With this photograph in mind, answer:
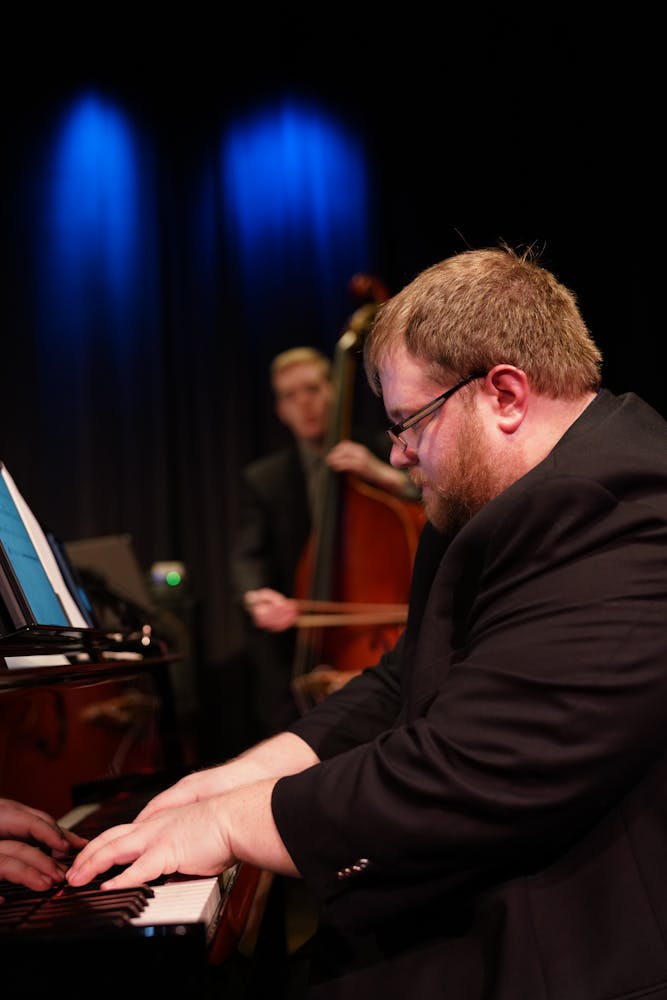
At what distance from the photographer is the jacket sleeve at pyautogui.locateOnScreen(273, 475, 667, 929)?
0.96 meters

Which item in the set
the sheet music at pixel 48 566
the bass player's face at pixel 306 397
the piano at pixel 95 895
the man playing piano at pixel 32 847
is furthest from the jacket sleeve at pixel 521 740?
the bass player's face at pixel 306 397

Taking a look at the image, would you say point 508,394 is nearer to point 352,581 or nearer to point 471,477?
point 471,477

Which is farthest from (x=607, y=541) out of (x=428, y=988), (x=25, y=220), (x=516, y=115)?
(x=25, y=220)

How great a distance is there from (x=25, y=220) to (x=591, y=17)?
2812mm

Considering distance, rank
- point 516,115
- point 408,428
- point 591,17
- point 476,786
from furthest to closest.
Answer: point 516,115, point 591,17, point 408,428, point 476,786

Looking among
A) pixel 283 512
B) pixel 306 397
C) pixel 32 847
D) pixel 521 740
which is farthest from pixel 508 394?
pixel 283 512

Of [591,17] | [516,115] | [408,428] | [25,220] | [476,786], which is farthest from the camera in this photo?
[25,220]

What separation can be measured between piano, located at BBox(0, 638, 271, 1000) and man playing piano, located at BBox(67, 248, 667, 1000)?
0.08 metres

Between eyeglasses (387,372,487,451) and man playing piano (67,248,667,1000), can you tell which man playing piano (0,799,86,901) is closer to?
man playing piano (67,248,667,1000)

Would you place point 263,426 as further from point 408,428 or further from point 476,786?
point 476,786

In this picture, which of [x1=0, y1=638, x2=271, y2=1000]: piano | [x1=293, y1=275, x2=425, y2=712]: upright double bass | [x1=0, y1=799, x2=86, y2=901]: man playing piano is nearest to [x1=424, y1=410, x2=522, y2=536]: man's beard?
[x1=0, y1=638, x2=271, y2=1000]: piano

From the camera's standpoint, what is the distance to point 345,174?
4.64 m

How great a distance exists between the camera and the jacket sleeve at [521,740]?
958 mm

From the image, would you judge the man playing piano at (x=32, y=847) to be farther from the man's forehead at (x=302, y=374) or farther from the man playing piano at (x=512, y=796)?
the man's forehead at (x=302, y=374)
